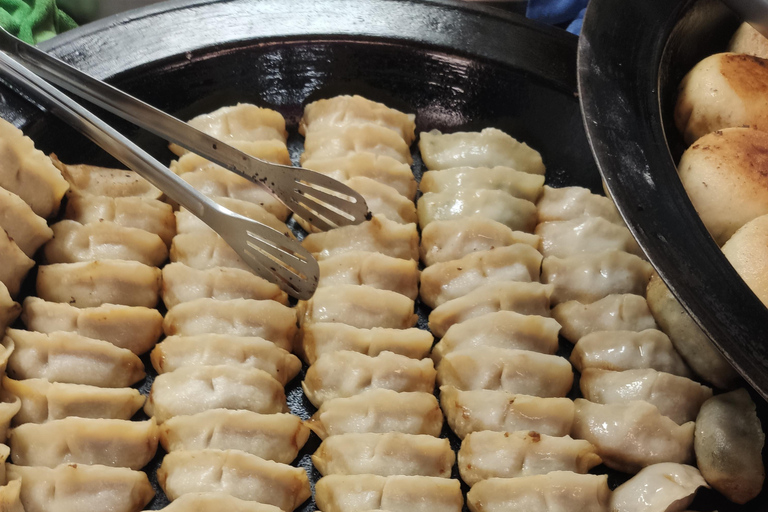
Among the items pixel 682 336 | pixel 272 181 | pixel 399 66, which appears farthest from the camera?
pixel 399 66

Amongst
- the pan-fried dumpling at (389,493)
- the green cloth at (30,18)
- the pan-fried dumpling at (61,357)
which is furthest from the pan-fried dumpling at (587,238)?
the green cloth at (30,18)

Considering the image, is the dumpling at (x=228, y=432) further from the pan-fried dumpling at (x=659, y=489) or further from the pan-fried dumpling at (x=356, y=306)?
the pan-fried dumpling at (x=659, y=489)

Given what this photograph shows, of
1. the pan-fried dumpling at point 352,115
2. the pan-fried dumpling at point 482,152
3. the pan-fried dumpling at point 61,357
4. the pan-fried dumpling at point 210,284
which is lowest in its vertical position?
the pan-fried dumpling at point 61,357

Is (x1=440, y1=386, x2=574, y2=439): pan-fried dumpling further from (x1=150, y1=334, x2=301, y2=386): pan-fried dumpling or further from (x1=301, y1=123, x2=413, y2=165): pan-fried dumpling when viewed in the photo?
(x1=301, y1=123, x2=413, y2=165): pan-fried dumpling

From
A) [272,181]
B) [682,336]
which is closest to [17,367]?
[272,181]

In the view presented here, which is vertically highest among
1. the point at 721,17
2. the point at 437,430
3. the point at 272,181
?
the point at 721,17

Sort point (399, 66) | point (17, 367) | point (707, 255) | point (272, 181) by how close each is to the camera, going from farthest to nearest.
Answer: point (399, 66)
point (272, 181)
point (17, 367)
point (707, 255)

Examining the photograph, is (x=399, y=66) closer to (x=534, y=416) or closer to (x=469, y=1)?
(x=469, y=1)

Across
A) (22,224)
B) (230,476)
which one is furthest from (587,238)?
(22,224)
